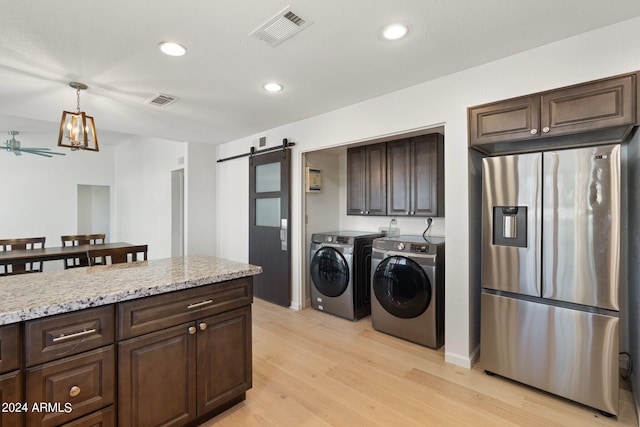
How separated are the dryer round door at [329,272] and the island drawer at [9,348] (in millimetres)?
2755

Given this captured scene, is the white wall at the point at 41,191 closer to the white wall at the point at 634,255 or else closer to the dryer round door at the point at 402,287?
the dryer round door at the point at 402,287

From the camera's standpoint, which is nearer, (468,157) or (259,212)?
(468,157)

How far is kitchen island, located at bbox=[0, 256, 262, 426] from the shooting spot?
122cm

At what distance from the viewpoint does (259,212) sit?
4.49 metres

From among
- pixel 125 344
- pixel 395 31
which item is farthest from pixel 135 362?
pixel 395 31

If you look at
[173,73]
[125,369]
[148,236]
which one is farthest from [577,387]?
[148,236]

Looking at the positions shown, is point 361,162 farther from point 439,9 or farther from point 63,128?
point 63,128

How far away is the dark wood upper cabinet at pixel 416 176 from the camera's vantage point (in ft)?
10.3

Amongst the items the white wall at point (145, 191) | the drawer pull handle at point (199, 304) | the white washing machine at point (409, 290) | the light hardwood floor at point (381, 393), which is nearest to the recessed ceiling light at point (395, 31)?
the white washing machine at point (409, 290)

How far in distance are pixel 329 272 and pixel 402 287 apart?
97 centimetres

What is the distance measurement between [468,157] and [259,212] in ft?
9.78

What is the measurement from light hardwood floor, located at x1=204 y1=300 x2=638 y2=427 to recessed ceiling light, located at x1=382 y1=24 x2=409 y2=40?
248cm

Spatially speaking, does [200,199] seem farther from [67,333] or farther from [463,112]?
[463,112]

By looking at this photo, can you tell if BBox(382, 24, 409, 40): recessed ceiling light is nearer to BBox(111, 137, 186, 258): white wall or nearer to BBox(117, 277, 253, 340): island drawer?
BBox(117, 277, 253, 340): island drawer
